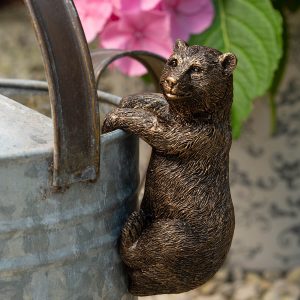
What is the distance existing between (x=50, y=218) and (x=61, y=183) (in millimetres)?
45

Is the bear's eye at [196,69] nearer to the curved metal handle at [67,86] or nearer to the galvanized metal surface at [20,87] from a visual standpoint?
the curved metal handle at [67,86]

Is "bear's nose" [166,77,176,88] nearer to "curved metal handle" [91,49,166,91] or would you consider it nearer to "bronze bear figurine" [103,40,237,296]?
"bronze bear figurine" [103,40,237,296]

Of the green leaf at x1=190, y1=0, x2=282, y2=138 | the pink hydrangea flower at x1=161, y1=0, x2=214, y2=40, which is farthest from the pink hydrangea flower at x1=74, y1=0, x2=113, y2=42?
the green leaf at x1=190, y1=0, x2=282, y2=138

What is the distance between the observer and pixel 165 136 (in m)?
0.97

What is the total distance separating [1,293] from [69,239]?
10cm

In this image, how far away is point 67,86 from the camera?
0.90 metres

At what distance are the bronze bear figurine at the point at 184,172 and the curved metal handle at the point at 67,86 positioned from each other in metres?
0.09

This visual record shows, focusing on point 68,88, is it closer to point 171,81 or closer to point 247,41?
point 171,81

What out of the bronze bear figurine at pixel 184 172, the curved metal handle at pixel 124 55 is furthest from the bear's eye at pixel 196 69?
the curved metal handle at pixel 124 55


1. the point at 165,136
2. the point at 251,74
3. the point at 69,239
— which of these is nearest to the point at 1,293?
the point at 69,239

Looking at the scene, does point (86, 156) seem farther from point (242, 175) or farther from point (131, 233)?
point (242, 175)

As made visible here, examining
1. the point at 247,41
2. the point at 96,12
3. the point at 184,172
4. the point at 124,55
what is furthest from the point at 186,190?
the point at 247,41

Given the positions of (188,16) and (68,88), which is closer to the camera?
(68,88)

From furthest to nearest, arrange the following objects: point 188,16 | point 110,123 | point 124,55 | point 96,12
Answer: point 188,16
point 96,12
point 124,55
point 110,123
